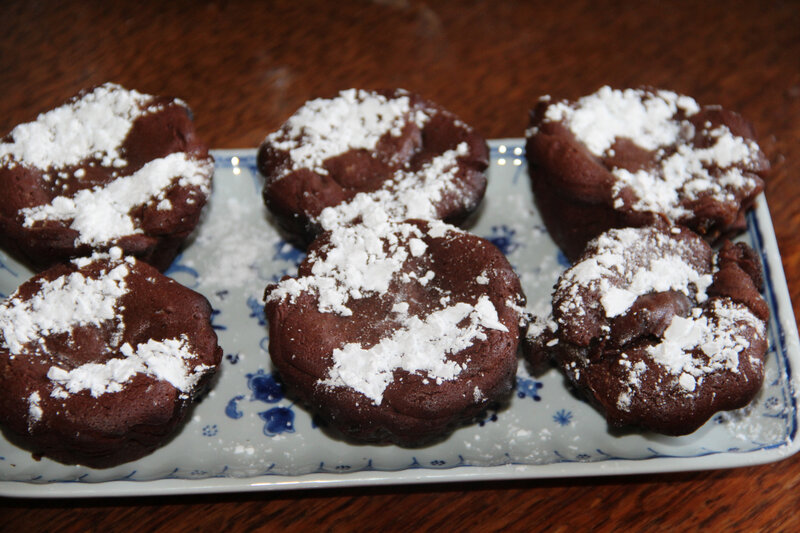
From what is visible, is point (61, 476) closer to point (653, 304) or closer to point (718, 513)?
point (653, 304)

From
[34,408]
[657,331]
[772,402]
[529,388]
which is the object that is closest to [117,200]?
[34,408]

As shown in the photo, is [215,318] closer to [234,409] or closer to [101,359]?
[234,409]

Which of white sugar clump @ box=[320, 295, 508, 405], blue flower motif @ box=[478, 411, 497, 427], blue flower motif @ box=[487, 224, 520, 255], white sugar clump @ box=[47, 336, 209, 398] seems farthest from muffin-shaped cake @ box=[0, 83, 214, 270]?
blue flower motif @ box=[478, 411, 497, 427]

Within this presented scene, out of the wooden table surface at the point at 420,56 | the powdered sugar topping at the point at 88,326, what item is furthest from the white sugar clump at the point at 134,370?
the wooden table surface at the point at 420,56

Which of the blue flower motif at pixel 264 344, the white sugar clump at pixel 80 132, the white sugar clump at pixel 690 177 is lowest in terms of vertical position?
the blue flower motif at pixel 264 344

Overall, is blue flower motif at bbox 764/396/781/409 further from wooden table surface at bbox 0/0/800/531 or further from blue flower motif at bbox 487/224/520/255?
blue flower motif at bbox 487/224/520/255

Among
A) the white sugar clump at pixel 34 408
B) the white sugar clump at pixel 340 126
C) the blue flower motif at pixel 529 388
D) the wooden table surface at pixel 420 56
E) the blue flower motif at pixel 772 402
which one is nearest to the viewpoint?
the white sugar clump at pixel 34 408

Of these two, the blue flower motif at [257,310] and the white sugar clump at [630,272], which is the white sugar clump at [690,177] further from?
the blue flower motif at [257,310]
